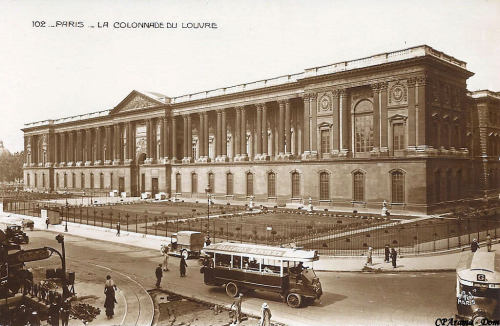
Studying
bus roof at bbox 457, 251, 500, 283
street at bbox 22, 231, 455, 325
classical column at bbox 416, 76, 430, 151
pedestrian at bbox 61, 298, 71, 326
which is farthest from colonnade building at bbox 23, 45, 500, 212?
pedestrian at bbox 61, 298, 71, 326

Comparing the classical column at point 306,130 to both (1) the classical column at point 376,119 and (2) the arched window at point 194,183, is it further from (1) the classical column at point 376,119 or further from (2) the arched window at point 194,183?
(2) the arched window at point 194,183

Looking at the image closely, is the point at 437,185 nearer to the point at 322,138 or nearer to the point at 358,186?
the point at 358,186

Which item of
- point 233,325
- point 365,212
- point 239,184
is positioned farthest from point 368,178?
point 233,325

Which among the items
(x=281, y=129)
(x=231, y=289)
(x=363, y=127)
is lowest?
(x=231, y=289)

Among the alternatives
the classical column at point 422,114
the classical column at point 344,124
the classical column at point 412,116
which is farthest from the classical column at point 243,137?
the classical column at point 422,114

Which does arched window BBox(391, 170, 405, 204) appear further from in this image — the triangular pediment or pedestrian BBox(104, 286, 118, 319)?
the triangular pediment

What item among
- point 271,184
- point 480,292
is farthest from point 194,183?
point 480,292
